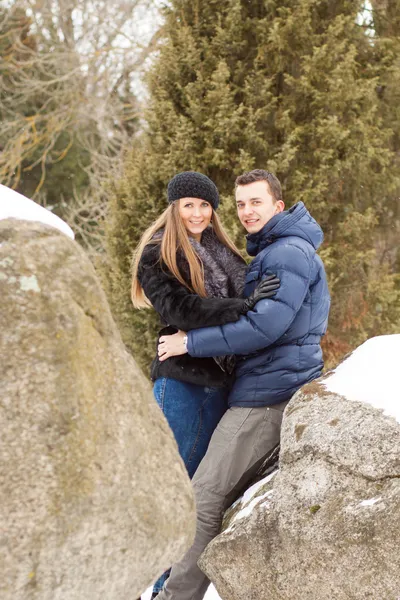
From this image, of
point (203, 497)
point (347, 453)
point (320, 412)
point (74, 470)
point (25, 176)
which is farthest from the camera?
point (25, 176)

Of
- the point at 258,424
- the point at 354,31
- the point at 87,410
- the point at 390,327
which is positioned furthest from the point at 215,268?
the point at 354,31

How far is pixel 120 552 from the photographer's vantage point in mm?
1922

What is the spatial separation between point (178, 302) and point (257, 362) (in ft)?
1.39

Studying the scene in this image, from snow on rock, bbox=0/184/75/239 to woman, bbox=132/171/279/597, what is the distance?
81cm

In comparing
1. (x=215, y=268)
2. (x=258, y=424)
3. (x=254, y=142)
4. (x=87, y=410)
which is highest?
(x=254, y=142)

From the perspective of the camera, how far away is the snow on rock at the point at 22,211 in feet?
6.81

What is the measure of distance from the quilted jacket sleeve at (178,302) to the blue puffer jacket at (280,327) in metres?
0.04

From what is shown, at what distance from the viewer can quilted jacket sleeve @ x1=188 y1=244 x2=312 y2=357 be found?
2.72 meters

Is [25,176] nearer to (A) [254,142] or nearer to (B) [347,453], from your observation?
(A) [254,142]

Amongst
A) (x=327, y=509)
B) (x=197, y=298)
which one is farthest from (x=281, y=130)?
(x=327, y=509)

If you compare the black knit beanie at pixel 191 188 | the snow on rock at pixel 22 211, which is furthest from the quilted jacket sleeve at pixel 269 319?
the snow on rock at pixel 22 211

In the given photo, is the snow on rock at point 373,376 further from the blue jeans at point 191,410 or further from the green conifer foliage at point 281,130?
the green conifer foliage at point 281,130

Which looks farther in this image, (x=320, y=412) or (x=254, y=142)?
(x=254, y=142)

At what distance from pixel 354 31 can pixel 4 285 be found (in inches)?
191
